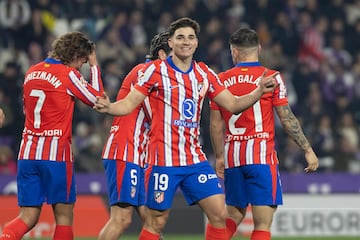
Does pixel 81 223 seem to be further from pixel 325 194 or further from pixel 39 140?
pixel 39 140

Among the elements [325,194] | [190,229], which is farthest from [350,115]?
[190,229]

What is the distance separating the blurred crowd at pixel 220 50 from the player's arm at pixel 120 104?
6.89 metres

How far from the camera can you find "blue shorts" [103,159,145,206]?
10.0 meters

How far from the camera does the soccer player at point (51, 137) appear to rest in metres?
10.1

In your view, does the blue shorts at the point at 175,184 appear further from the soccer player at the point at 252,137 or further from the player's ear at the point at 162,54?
the player's ear at the point at 162,54

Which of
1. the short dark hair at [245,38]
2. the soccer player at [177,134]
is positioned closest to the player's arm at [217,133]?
the short dark hair at [245,38]

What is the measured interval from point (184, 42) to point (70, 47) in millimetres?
1374

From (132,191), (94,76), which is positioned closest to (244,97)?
(132,191)

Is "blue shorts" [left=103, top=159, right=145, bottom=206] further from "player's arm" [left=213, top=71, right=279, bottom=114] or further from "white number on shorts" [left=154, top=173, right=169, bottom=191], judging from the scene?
"player's arm" [left=213, top=71, right=279, bottom=114]

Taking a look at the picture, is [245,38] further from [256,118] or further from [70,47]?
[70,47]

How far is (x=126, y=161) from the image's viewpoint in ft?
33.2

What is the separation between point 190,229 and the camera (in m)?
14.6

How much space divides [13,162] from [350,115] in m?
5.71

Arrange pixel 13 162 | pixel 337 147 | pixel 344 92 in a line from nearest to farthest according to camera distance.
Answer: pixel 13 162 → pixel 337 147 → pixel 344 92
